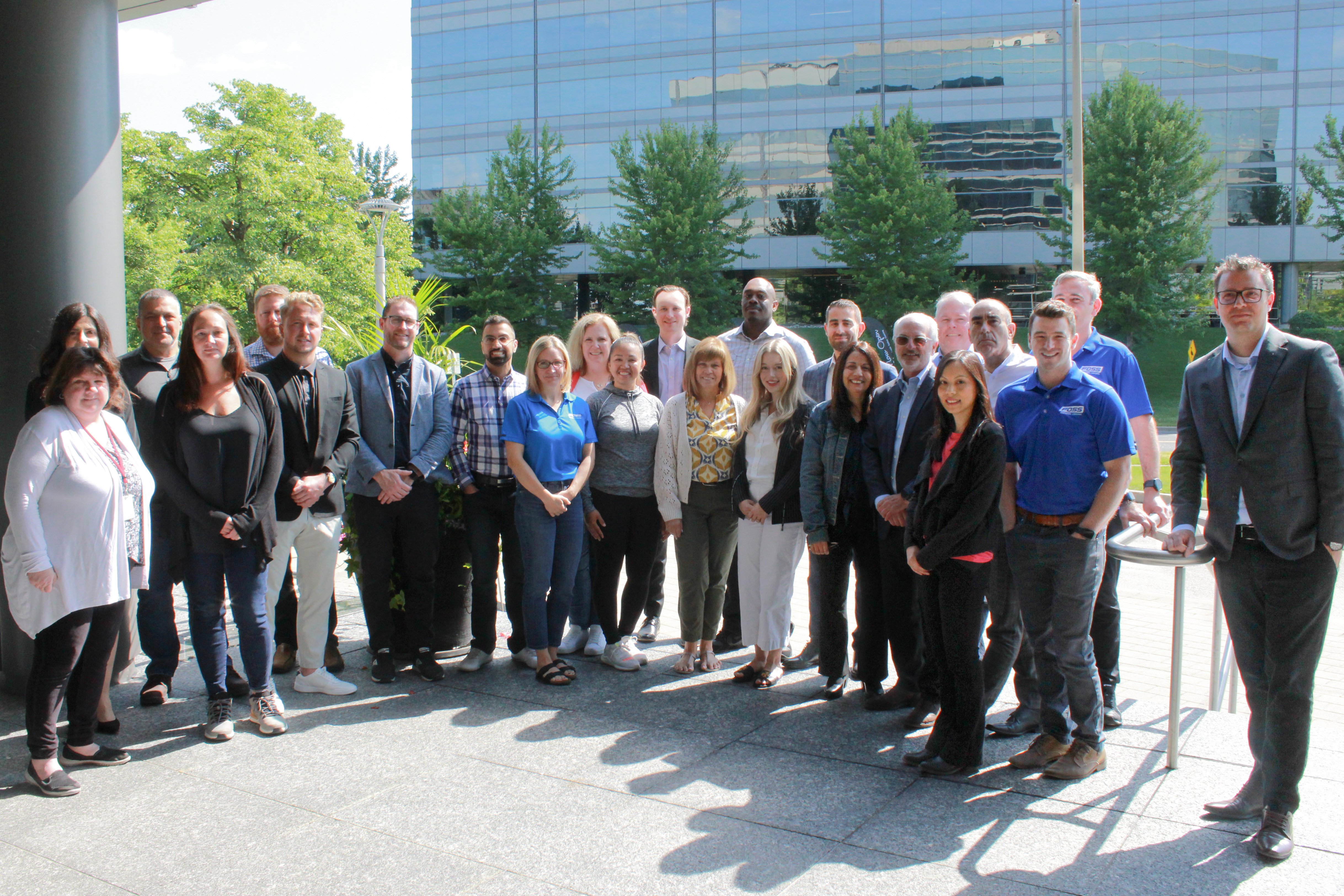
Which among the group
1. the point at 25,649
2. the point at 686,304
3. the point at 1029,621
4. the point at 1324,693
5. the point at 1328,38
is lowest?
the point at 1324,693

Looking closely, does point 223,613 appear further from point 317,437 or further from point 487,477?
point 487,477

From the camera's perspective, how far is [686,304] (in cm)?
696

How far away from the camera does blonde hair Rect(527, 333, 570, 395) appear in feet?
18.4

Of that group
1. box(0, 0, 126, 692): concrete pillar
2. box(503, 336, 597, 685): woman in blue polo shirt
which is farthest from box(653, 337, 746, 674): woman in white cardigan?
box(0, 0, 126, 692): concrete pillar

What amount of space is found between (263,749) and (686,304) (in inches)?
156

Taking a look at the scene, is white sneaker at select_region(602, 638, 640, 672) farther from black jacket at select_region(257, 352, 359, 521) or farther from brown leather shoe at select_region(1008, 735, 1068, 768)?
brown leather shoe at select_region(1008, 735, 1068, 768)

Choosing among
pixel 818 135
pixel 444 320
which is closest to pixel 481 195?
pixel 444 320

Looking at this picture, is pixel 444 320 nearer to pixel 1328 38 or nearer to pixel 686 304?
pixel 1328 38

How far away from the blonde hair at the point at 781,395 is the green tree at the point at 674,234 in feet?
119

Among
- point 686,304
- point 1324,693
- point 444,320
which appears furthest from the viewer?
point 444,320

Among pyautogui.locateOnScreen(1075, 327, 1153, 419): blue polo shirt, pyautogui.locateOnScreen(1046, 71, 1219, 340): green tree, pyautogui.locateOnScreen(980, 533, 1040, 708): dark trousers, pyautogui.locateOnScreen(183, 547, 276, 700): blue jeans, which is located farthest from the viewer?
pyautogui.locateOnScreen(1046, 71, 1219, 340): green tree

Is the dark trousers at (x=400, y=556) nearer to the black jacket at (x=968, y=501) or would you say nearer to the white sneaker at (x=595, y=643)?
the white sneaker at (x=595, y=643)

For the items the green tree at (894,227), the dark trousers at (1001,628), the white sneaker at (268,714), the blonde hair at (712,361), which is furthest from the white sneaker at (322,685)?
the green tree at (894,227)

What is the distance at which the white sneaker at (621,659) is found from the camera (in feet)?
19.4
